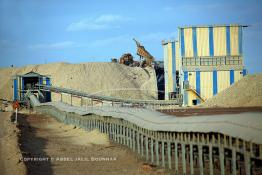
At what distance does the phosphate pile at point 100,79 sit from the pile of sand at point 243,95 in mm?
40572

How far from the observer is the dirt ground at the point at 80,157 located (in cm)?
1426

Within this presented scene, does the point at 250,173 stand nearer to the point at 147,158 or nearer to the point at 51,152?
the point at 147,158

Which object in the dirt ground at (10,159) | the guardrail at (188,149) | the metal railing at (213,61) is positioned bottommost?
the dirt ground at (10,159)

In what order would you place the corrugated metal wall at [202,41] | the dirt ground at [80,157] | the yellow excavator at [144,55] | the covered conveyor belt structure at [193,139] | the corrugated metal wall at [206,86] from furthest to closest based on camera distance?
1. the yellow excavator at [144,55]
2. the corrugated metal wall at [206,86]
3. the corrugated metal wall at [202,41]
4. the dirt ground at [80,157]
5. the covered conveyor belt structure at [193,139]

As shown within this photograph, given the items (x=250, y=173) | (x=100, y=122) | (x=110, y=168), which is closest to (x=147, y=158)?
(x=110, y=168)

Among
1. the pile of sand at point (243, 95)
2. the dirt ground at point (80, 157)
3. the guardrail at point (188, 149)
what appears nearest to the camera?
the guardrail at point (188, 149)

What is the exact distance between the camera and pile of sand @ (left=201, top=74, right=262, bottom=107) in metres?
35.8

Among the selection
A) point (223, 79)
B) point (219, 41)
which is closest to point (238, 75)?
point (223, 79)

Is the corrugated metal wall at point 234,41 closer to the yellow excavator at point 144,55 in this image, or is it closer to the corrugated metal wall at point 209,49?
the corrugated metal wall at point 209,49

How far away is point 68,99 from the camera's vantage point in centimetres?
8062

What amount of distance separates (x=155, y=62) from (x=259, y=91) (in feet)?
157

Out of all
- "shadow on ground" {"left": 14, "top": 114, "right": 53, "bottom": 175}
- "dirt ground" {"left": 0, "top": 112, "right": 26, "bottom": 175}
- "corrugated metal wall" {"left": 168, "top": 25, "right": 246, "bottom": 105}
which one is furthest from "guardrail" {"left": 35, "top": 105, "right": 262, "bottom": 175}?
"corrugated metal wall" {"left": 168, "top": 25, "right": 246, "bottom": 105}

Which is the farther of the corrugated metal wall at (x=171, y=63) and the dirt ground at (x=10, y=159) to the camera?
the corrugated metal wall at (x=171, y=63)

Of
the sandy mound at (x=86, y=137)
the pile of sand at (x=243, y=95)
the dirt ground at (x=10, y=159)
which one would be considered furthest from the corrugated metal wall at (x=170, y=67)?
the dirt ground at (x=10, y=159)
